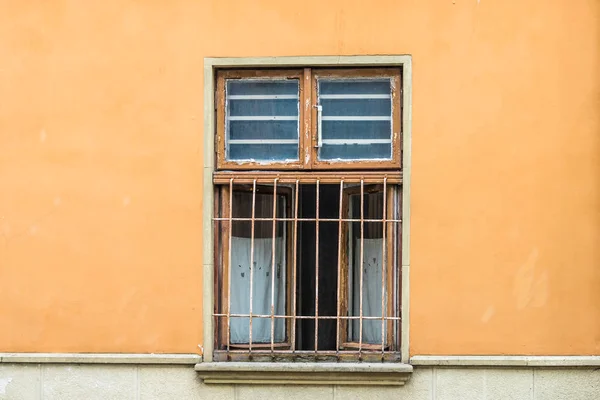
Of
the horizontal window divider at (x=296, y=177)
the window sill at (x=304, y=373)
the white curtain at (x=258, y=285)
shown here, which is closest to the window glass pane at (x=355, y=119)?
the horizontal window divider at (x=296, y=177)

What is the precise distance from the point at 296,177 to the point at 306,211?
0.31 metres

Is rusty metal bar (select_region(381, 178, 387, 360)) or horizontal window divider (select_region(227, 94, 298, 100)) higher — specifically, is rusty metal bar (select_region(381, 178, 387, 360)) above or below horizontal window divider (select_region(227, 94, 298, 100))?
below

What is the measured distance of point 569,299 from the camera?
6043 millimetres

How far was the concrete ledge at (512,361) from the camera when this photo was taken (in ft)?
19.7

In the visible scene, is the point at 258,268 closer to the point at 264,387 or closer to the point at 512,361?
the point at 264,387

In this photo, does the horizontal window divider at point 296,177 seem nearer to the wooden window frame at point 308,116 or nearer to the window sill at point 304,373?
the wooden window frame at point 308,116

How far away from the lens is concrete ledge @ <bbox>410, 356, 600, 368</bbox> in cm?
600

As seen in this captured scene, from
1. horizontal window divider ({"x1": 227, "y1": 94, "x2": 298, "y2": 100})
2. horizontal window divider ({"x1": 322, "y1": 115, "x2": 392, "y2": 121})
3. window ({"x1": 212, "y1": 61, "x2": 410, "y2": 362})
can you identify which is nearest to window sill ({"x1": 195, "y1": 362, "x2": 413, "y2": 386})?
window ({"x1": 212, "y1": 61, "x2": 410, "y2": 362})

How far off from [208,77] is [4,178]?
1.56m

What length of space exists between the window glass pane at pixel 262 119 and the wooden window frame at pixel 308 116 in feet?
0.13

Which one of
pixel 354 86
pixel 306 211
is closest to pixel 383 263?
pixel 306 211

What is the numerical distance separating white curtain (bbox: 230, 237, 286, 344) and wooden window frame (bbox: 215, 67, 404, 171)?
54 cm

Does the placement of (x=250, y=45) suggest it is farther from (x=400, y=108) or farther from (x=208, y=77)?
(x=400, y=108)

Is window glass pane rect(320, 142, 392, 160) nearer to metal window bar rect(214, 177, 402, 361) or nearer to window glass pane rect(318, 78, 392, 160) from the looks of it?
window glass pane rect(318, 78, 392, 160)
